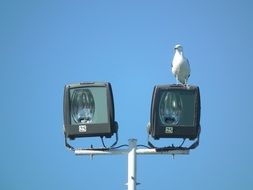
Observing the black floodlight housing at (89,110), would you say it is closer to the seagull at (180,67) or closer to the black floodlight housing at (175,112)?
the black floodlight housing at (175,112)

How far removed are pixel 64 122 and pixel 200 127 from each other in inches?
48.1

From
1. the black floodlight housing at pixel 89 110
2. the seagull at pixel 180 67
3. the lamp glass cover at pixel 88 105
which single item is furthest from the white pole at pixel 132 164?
the seagull at pixel 180 67

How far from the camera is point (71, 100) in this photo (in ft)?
18.3

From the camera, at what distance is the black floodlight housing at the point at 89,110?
5.23 meters

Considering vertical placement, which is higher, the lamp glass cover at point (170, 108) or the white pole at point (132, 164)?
the lamp glass cover at point (170, 108)

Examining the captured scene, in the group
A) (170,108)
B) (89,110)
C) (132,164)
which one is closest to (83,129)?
(89,110)

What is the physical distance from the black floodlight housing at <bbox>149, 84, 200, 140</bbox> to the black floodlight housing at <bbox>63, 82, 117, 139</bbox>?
0.38 metres

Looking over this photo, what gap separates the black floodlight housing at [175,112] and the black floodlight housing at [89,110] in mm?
385

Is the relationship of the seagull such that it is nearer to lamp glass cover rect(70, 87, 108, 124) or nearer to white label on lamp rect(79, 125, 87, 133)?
lamp glass cover rect(70, 87, 108, 124)

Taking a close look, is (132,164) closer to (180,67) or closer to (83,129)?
(83,129)

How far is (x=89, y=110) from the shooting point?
216 inches

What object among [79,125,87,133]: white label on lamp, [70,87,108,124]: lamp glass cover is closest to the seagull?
[70,87,108,124]: lamp glass cover

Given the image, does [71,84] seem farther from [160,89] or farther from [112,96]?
[160,89]

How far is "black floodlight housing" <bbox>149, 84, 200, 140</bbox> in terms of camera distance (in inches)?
203
